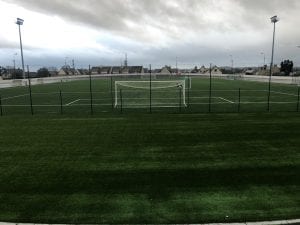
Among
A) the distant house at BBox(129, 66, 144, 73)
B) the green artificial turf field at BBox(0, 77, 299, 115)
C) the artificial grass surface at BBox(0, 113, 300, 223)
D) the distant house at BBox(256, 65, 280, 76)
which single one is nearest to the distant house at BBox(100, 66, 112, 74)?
the distant house at BBox(129, 66, 144, 73)

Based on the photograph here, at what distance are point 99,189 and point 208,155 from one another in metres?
4.51

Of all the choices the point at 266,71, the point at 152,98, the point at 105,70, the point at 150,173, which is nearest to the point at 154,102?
the point at 152,98

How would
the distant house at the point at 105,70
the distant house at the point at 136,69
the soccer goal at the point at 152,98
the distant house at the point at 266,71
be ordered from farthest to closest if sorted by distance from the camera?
the distant house at the point at 105,70
the distant house at the point at 136,69
the distant house at the point at 266,71
the soccer goal at the point at 152,98

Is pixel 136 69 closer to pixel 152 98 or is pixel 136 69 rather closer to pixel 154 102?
pixel 152 98

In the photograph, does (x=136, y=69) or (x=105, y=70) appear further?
(x=105, y=70)

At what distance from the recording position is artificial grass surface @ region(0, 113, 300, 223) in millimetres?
7430

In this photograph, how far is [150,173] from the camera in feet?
33.0

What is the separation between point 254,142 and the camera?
13.7 metres

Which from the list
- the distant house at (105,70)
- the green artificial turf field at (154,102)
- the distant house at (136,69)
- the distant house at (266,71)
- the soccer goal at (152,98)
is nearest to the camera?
the green artificial turf field at (154,102)

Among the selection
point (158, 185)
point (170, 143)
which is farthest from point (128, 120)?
point (158, 185)

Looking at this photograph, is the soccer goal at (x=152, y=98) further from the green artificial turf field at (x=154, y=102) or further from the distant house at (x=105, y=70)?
the distant house at (x=105, y=70)

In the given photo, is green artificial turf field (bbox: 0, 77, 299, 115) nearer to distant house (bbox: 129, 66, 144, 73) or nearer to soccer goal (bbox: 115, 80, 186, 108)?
soccer goal (bbox: 115, 80, 186, 108)

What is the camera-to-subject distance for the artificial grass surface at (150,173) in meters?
7.43

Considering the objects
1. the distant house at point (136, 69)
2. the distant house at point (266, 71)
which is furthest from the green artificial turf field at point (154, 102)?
the distant house at point (136, 69)
